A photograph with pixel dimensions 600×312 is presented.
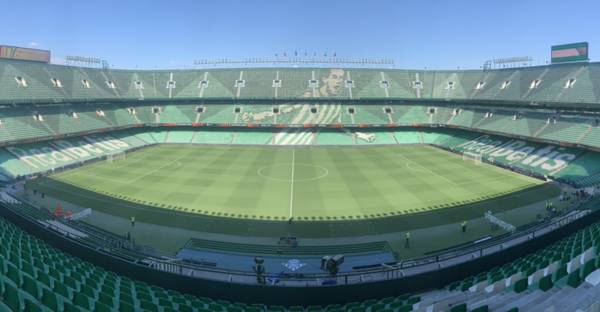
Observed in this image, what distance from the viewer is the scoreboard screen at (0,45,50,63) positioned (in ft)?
214

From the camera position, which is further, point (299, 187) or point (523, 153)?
point (523, 153)

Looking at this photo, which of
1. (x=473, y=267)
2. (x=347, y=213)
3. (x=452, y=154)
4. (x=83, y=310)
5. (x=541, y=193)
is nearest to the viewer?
(x=83, y=310)

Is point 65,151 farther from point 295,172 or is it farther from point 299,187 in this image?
point 299,187

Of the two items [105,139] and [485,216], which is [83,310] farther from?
[105,139]

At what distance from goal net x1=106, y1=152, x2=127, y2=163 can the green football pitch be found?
112 cm

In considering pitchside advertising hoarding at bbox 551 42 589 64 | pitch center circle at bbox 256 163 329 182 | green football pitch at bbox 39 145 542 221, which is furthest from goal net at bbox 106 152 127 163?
pitchside advertising hoarding at bbox 551 42 589 64

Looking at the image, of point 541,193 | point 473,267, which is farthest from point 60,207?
point 541,193

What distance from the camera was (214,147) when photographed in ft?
226

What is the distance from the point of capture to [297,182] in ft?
143

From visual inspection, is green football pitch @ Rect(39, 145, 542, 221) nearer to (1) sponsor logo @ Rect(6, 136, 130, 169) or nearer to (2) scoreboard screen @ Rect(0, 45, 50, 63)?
(1) sponsor logo @ Rect(6, 136, 130, 169)


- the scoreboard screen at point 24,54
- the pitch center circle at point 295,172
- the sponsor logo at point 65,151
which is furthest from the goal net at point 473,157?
the scoreboard screen at point 24,54

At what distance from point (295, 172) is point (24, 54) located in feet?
189

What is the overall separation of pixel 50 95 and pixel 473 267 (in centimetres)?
6907

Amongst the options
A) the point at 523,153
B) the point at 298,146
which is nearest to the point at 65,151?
the point at 298,146
